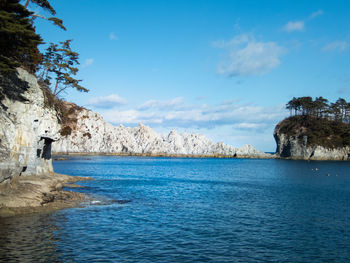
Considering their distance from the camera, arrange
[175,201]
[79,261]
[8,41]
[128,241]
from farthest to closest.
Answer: [175,201]
[8,41]
[128,241]
[79,261]

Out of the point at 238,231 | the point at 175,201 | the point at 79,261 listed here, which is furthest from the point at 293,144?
the point at 79,261

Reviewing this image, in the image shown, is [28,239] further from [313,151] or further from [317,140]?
[313,151]

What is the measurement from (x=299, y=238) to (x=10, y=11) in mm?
30381

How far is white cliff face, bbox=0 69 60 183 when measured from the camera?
27.9m

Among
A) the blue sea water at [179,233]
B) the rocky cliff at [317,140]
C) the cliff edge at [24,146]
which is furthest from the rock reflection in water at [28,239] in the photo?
the rocky cliff at [317,140]

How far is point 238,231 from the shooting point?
21500 mm

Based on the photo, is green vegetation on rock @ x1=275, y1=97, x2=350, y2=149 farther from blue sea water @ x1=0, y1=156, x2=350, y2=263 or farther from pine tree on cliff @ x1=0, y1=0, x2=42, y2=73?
pine tree on cliff @ x1=0, y1=0, x2=42, y2=73

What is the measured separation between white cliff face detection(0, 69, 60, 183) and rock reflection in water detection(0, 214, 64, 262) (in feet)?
23.5

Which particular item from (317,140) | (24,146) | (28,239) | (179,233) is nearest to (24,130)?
(24,146)

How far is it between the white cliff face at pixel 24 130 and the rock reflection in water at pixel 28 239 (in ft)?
23.5

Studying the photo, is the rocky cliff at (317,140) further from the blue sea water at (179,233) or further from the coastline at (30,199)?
the coastline at (30,199)

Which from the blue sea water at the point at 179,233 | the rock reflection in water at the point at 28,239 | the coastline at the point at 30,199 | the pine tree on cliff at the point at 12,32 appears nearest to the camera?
the rock reflection in water at the point at 28,239

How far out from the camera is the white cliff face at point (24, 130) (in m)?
27.9

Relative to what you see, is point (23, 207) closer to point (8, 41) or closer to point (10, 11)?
point (8, 41)
